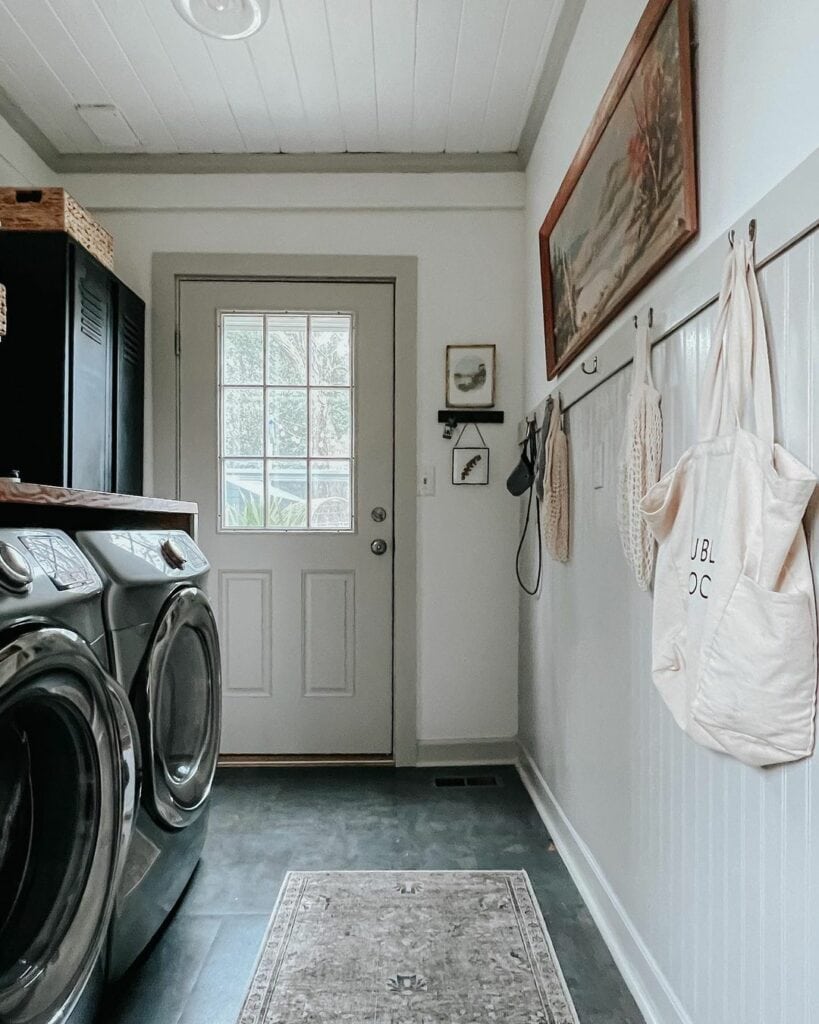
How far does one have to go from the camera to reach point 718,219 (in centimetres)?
106

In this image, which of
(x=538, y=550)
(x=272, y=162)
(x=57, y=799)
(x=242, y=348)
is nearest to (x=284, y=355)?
(x=242, y=348)

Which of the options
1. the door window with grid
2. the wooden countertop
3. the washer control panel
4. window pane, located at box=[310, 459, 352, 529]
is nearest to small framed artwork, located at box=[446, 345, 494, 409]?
the door window with grid

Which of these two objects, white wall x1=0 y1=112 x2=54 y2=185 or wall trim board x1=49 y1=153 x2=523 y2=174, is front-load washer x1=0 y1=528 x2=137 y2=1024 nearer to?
white wall x1=0 y1=112 x2=54 y2=185

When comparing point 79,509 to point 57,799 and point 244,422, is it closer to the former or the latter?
point 57,799

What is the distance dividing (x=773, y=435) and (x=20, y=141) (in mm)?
2744

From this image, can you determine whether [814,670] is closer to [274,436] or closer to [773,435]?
[773,435]

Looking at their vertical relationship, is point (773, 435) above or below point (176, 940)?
above

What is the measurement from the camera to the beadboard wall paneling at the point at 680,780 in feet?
2.72

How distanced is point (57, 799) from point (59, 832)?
0.17ft

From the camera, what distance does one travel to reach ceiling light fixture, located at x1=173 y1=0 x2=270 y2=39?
66.6 inches

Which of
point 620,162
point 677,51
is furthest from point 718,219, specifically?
point 620,162

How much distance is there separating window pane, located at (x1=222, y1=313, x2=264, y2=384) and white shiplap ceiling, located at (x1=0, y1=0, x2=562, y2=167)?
2.12ft

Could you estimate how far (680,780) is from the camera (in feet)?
3.83

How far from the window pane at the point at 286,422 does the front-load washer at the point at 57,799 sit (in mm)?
1580
